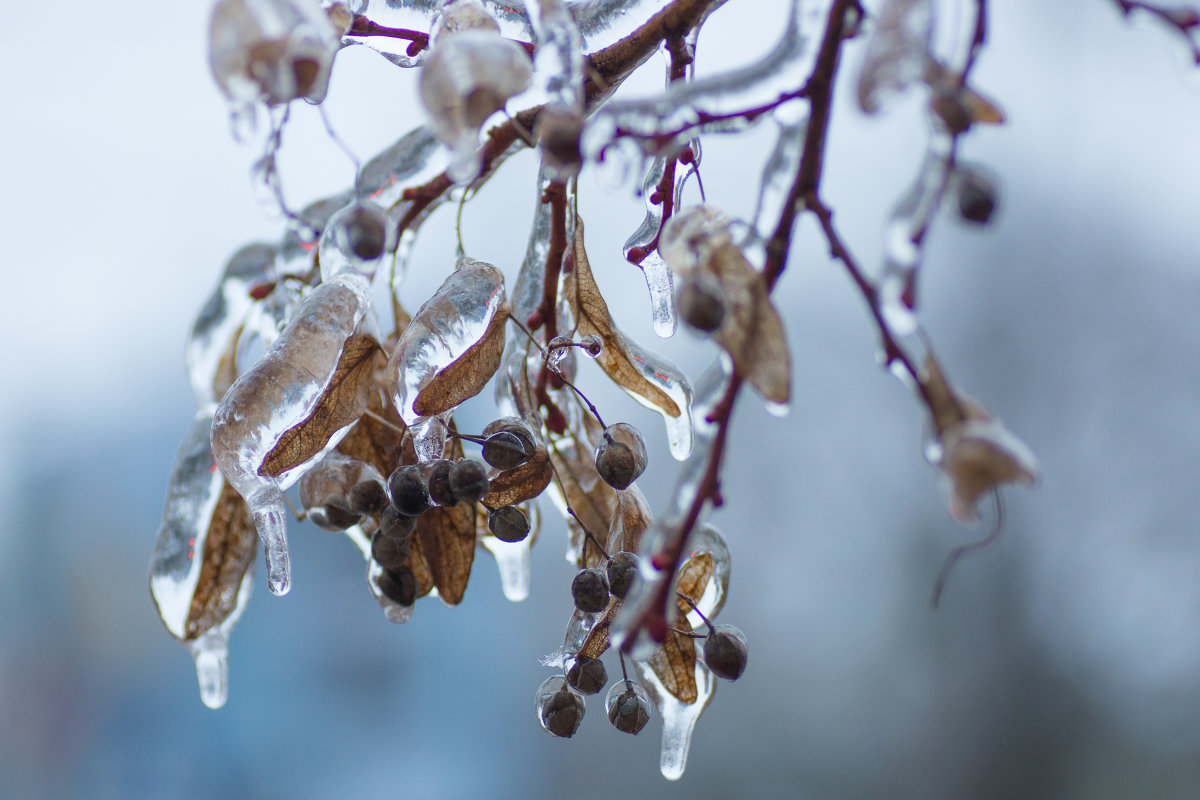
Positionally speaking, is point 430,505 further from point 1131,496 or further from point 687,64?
point 1131,496

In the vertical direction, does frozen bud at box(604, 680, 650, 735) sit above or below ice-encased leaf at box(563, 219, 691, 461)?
below

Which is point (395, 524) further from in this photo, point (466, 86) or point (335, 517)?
point (466, 86)

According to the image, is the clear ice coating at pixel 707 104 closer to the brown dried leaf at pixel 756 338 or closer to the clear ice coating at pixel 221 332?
the brown dried leaf at pixel 756 338

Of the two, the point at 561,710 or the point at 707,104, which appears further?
the point at 561,710

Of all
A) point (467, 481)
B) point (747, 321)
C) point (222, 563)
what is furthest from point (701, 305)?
point (222, 563)

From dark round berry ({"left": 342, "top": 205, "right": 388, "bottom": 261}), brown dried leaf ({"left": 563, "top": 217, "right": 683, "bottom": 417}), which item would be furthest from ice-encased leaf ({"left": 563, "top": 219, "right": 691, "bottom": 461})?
dark round berry ({"left": 342, "top": 205, "right": 388, "bottom": 261})

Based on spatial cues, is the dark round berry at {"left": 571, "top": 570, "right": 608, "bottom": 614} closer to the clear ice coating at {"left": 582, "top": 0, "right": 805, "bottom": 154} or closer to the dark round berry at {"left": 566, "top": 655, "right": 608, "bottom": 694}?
the dark round berry at {"left": 566, "top": 655, "right": 608, "bottom": 694}

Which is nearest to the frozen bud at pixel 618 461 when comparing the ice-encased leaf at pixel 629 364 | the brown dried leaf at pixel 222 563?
the ice-encased leaf at pixel 629 364
